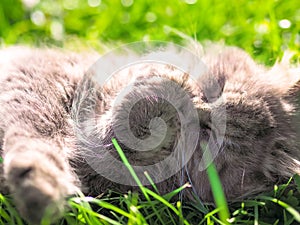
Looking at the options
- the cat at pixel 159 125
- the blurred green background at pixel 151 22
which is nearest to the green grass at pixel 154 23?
the blurred green background at pixel 151 22

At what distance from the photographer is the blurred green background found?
3184 mm

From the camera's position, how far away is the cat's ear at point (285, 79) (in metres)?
2.31

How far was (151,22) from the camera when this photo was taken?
352 centimetres

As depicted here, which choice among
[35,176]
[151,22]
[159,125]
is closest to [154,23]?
[151,22]

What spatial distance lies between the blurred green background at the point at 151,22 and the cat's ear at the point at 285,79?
471mm

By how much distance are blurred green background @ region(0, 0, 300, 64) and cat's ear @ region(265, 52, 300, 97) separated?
471 millimetres

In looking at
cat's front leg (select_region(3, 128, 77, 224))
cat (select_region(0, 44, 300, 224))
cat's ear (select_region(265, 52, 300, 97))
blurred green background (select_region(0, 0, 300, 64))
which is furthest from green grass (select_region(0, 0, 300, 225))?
cat's front leg (select_region(3, 128, 77, 224))

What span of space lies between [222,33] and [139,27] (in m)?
0.60

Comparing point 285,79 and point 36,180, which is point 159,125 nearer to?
point 36,180

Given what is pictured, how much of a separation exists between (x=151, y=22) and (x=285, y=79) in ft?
4.55

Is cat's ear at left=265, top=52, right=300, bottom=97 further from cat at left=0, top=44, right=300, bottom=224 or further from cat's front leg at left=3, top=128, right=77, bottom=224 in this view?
cat's front leg at left=3, top=128, right=77, bottom=224

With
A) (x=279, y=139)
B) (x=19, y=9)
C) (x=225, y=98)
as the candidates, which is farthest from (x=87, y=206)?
(x=19, y=9)

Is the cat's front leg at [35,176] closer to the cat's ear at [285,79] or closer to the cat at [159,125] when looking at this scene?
the cat at [159,125]

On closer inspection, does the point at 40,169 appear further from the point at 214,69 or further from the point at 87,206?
the point at 214,69
